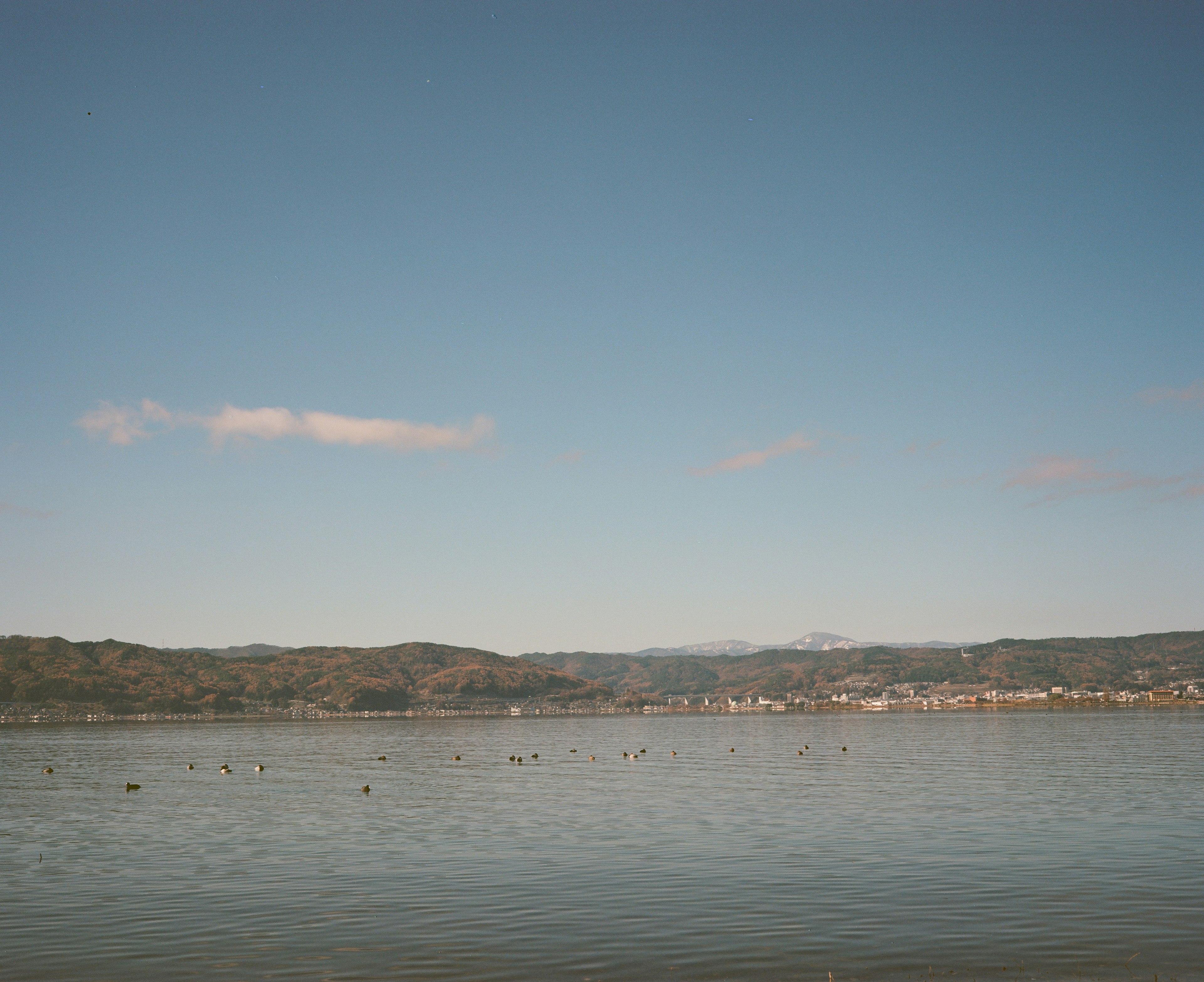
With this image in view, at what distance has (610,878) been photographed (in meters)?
30.5

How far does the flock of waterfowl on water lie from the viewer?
63.5 meters

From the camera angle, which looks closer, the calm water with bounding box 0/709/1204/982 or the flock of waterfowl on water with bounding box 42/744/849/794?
the calm water with bounding box 0/709/1204/982

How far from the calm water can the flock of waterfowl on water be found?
182 cm

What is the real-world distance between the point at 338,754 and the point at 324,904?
92.2 m

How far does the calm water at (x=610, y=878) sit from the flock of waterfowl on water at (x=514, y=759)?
5.98 ft

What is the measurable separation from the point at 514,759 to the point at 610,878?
69.4 meters

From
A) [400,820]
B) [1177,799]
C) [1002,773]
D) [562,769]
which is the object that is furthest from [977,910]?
[562,769]

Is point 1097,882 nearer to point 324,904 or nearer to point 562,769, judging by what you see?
point 324,904

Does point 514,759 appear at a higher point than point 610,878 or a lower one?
lower

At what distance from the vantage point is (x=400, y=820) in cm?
4662

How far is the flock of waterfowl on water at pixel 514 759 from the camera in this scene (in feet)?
208

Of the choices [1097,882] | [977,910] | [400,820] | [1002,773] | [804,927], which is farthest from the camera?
[1002,773]

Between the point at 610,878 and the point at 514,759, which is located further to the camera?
the point at 514,759

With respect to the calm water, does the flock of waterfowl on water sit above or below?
below
